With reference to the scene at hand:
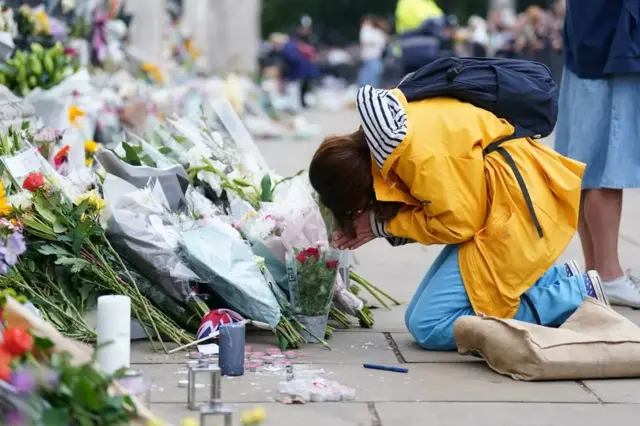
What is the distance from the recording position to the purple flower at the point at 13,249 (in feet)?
12.7

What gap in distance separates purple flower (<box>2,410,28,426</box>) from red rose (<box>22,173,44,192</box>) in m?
1.77

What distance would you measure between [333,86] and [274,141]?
18.9m

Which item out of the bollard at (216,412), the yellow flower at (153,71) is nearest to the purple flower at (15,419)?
the bollard at (216,412)

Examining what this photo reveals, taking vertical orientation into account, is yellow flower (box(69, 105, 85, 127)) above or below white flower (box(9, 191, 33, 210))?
below

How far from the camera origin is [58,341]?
2975 millimetres

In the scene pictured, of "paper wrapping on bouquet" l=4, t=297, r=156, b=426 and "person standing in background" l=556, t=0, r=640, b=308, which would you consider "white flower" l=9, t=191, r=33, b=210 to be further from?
"person standing in background" l=556, t=0, r=640, b=308

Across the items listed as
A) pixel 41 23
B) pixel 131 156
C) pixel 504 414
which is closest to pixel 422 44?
pixel 41 23

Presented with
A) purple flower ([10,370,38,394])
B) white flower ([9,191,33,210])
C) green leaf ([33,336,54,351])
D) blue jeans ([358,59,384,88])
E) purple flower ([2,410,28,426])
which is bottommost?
blue jeans ([358,59,384,88])

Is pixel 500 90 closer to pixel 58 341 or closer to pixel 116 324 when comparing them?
pixel 116 324

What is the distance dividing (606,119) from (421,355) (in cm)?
164

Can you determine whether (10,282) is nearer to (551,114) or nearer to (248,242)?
(248,242)

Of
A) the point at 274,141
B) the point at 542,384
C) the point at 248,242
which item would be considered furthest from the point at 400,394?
the point at 274,141

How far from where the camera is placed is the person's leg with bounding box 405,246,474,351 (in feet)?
14.5

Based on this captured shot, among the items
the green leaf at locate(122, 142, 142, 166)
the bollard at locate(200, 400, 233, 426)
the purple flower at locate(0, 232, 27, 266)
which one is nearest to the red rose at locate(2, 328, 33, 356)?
the bollard at locate(200, 400, 233, 426)
